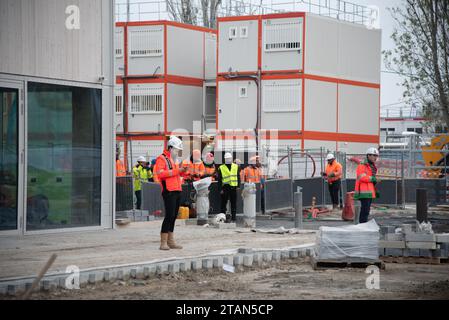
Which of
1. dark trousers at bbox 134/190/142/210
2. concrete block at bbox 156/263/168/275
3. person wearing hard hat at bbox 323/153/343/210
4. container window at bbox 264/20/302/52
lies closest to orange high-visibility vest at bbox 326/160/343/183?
person wearing hard hat at bbox 323/153/343/210

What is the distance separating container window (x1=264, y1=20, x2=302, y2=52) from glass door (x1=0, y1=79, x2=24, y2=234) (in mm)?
25297

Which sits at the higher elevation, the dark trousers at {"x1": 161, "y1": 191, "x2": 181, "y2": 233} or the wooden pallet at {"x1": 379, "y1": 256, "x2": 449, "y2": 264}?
the dark trousers at {"x1": 161, "y1": 191, "x2": 181, "y2": 233}

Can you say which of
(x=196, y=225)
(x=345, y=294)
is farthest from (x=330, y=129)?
(x=345, y=294)

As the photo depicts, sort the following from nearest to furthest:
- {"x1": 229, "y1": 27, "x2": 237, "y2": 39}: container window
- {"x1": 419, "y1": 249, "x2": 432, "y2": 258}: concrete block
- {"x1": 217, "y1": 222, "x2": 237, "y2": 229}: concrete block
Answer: {"x1": 419, "y1": 249, "x2": 432, "y2": 258}: concrete block → {"x1": 217, "y1": 222, "x2": 237, "y2": 229}: concrete block → {"x1": 229, "y1": 27, "x2": 237, "y2": 39}: container window

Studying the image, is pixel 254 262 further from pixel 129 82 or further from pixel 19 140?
pixel 129 82

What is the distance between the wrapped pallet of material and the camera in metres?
15.6

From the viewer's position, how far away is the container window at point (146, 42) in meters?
45.8

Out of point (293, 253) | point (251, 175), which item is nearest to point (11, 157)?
point (293, 253)

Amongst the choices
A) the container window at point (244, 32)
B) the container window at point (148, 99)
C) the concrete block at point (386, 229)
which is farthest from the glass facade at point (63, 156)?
the container window at point (148, 99)

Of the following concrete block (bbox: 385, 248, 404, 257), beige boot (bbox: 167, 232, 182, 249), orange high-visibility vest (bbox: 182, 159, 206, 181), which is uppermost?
orange high-visibility vest (bbox: 182, 159, 206, 181)

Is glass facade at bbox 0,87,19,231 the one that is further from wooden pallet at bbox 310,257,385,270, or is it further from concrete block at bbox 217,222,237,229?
wooden pallet at bbox 310,257,385,270

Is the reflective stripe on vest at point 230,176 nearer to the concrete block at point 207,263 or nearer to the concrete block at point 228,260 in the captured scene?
the concrete block at point 228,260
